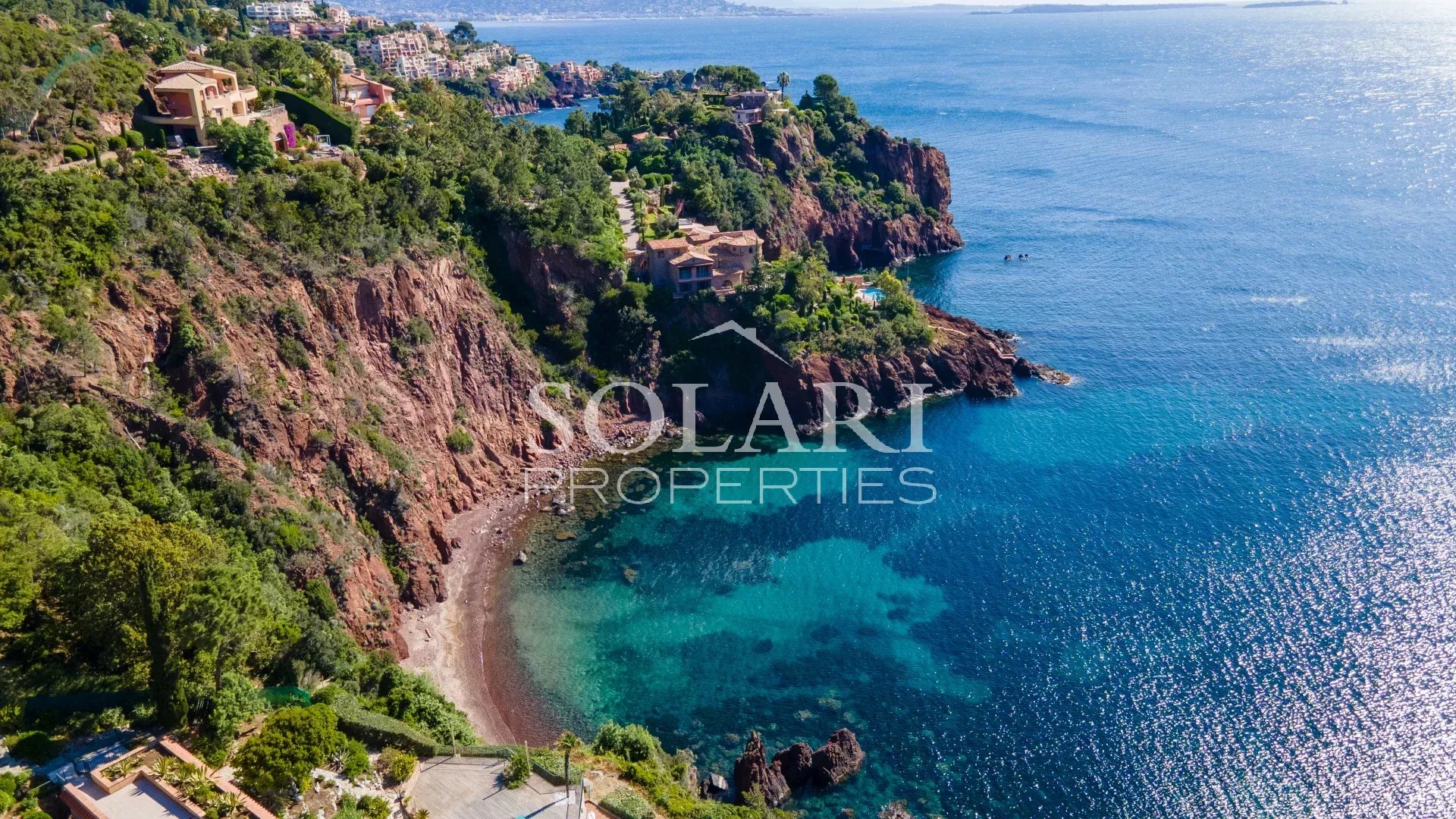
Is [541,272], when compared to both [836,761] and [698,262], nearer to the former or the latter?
[698,262]

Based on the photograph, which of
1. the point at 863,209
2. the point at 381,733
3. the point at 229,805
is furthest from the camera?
the point at 863,209

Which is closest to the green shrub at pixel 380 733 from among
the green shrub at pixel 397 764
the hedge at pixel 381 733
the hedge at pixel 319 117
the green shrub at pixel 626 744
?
the hedge at pixel 381 733

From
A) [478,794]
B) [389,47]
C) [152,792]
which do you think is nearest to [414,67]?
[389,47]

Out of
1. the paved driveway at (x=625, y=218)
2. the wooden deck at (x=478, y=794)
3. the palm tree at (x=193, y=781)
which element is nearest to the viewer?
the palm tree at (x=193, y=781)

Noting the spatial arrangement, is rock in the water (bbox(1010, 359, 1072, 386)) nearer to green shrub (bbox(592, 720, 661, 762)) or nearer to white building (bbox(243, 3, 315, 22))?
green shrub (bbox(592, 720, 661, 762))

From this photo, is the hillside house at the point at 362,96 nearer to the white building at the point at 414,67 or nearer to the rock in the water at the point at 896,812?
the rock in the water at the point at 896,812

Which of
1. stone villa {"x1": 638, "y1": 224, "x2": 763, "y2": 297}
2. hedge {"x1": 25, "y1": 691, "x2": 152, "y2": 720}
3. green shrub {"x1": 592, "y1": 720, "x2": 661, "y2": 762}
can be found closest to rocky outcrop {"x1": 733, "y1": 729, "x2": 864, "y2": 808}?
green shrub {"x1": 592, "y1": 720, "x2": 661, "y2": 762}
